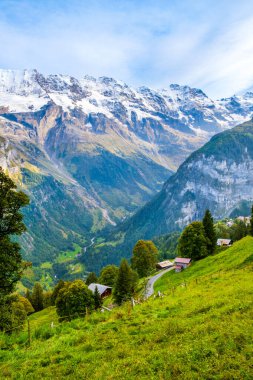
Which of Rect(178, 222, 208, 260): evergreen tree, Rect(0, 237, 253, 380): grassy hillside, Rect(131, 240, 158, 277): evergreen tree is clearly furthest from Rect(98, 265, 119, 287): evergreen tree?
Rect(0, 237, 253, 380): grassy hillside

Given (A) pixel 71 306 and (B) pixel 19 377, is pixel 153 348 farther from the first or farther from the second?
(A) pixel 71 306

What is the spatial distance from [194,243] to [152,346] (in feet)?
238

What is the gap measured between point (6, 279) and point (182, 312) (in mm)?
18437

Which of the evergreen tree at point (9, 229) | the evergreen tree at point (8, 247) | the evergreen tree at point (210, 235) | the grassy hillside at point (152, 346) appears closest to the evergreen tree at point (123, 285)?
the evergreen tree at point (210, 235)

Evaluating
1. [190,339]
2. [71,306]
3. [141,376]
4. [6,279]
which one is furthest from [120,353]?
[71,306]

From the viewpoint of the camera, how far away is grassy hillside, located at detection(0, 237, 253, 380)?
14.0 m

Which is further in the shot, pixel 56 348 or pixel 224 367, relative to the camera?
pixel 56 348

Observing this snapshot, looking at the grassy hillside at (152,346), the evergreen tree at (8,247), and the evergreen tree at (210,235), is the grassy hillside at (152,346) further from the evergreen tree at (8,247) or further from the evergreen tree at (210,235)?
the evergreen tree at (210,235)

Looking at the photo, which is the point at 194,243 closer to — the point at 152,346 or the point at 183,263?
the point at 183,263

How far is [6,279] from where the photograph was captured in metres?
30.0

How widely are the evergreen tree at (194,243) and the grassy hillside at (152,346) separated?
62.5 metres

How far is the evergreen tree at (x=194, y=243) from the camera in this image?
86062 millimetres

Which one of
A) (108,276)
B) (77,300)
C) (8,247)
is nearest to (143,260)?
(108,276)

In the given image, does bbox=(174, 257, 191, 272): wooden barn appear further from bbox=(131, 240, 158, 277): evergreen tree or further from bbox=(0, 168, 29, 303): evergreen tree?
bbox=(0, 168, 29, 303): evergreen tree
